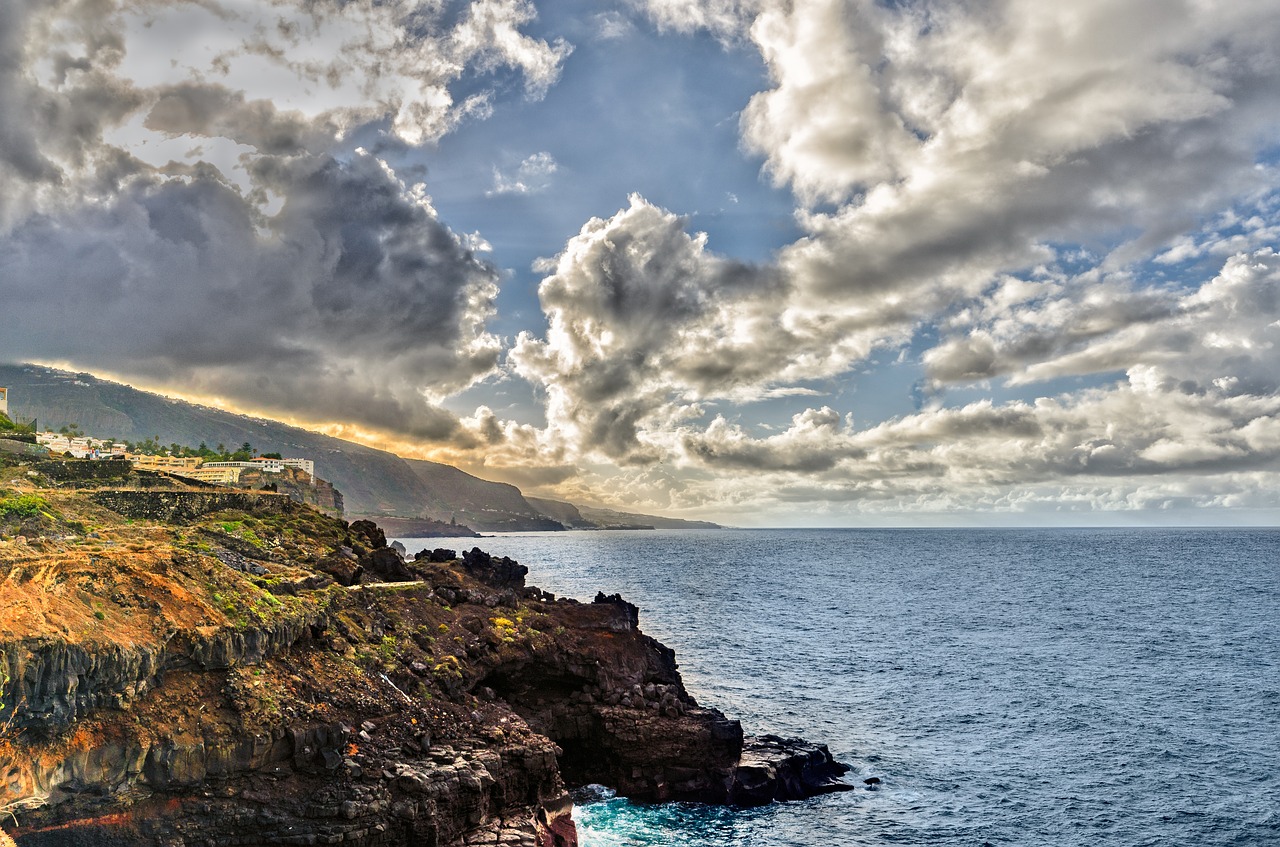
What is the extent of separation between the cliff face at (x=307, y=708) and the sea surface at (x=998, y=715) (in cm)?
524

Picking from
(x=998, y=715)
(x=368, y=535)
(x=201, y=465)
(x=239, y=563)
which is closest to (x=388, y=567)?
(x=239, y=563)

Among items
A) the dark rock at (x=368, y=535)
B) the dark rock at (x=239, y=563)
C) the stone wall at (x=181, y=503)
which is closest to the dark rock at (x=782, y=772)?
the dark rock at (x=239, y=563)

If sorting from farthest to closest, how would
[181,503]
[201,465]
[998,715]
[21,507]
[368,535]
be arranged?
[201,465] → [368,535] → [181,503] → [998,715] → [21,507]

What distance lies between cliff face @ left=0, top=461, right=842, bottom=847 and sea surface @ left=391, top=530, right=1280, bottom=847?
5243 mm

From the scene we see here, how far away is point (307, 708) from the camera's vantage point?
3288 centimetres

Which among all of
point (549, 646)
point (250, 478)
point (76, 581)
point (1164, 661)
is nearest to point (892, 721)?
point (549, 646)

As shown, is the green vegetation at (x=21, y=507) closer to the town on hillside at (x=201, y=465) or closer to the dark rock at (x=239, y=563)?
the dark rock at (x=239, y=563)

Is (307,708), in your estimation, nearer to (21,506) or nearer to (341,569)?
(341,569)

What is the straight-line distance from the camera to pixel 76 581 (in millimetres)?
30375

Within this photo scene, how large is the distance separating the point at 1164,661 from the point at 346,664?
302ft

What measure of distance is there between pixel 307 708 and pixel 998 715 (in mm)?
60046

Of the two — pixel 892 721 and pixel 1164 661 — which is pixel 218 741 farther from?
pixel 1164 661

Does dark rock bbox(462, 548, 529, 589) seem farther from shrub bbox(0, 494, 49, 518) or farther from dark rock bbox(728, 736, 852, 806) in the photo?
shrub bbox(0, 494, 49, 518)

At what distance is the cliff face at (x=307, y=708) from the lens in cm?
2678
